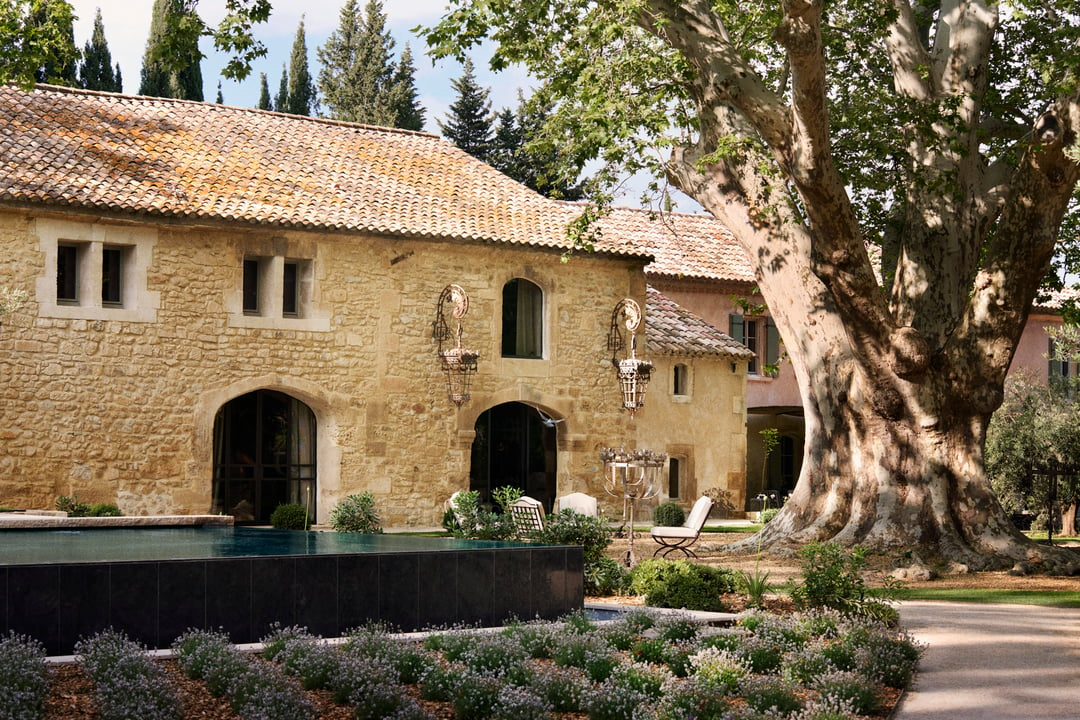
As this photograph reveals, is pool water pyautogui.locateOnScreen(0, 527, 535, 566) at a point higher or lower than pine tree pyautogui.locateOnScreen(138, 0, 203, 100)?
lower

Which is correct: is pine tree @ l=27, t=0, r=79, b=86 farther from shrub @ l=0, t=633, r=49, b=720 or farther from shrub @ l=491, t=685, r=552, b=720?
shrub @ l=491, t=685, r=552, b=720

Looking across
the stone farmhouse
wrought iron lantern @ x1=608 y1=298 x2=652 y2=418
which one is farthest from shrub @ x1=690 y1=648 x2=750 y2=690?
wrought iron lantern @ x1=608 y1=298 x2=652 y2=418

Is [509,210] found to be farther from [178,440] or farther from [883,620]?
[883,620]

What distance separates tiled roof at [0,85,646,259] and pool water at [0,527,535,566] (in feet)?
26.2

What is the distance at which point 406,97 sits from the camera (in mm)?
45000

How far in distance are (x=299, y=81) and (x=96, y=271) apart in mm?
30487

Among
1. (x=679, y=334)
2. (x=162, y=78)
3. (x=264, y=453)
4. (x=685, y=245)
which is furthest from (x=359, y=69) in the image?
(x=264, y=453)

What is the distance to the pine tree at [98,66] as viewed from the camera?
1574 inches

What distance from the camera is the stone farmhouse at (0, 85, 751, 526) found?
2038 centimetres

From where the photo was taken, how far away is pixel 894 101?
16.3 m

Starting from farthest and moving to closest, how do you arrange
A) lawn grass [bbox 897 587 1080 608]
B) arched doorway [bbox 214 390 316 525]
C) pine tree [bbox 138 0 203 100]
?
pine tree [bbox 138 0 203 100] → arched doorway [bbox 214 390 316 525] → lawn grass [bbox 897 587 1080 608]

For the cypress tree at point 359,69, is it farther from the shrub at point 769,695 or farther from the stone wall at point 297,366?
the shrub at point 769,695

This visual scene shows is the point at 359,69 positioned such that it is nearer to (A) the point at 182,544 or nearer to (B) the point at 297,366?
(B) the point at 297,366

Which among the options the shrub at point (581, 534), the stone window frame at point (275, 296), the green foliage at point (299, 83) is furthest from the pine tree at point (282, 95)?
the shrub at point (581, 534)
